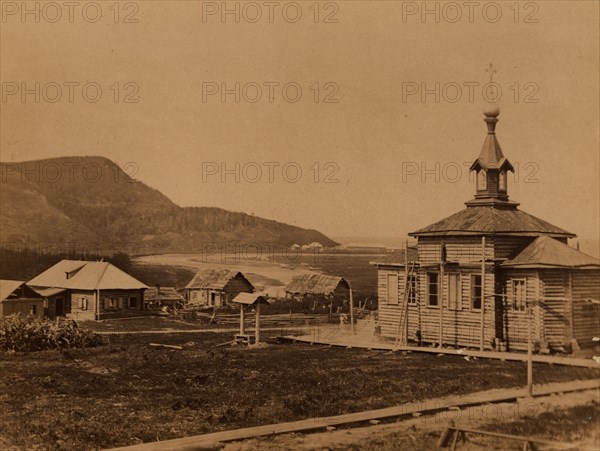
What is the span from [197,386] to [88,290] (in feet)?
44.4

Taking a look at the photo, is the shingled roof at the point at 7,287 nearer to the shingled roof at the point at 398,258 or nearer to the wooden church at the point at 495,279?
the shingled roof at the point at 398,258

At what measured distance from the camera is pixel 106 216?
28.9 metres

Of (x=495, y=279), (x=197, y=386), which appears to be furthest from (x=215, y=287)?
(x=197, y=386)

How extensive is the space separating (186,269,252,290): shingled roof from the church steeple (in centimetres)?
1618

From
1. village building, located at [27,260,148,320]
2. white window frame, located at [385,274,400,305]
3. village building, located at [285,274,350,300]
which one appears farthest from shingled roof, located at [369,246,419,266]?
village building, located at [285,274,350,300]

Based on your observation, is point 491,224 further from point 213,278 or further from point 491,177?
point 213,278

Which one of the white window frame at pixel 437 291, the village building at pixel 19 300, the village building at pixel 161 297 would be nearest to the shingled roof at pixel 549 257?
the white window frame at pixel 437 291

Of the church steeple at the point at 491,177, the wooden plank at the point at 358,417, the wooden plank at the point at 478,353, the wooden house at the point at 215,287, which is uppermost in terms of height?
the church steeple at the point at 491,177

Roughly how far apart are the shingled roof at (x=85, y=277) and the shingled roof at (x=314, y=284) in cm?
947

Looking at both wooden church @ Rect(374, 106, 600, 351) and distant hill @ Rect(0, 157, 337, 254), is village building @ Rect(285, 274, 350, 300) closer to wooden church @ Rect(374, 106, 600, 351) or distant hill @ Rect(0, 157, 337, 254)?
distant hill @ Rect(0, 157, 337, 254)

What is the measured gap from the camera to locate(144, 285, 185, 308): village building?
3728 centimetres

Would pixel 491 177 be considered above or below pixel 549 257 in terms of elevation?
above

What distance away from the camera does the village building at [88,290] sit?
2830cm

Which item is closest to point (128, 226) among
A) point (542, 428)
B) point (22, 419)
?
point (22, 419)
